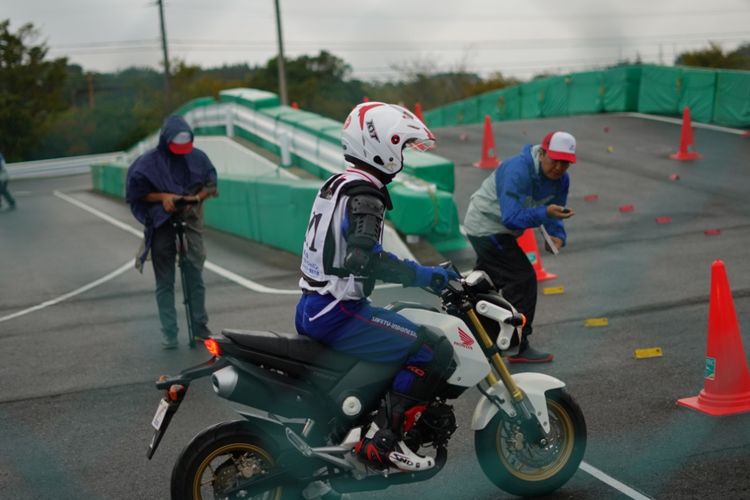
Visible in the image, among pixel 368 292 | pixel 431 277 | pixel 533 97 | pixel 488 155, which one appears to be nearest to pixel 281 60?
pixel 533 97

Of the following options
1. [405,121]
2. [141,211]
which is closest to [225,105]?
[141,211]

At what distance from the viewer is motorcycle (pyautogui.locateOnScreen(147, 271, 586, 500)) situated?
4.68 meters

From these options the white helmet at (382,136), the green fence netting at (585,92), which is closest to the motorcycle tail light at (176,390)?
the white helmet at (382,136)

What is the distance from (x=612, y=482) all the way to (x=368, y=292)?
1711 mm

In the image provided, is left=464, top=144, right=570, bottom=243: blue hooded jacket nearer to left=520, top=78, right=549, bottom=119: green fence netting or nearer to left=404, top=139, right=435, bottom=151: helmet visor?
left=404, top=139, right=435, bottom=151: helmet visor

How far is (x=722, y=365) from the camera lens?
6520mm

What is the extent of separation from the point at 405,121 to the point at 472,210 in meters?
3.19

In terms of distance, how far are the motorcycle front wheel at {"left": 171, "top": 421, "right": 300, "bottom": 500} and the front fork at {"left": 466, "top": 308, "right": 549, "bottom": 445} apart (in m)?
1.15

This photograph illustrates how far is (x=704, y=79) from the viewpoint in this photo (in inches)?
941

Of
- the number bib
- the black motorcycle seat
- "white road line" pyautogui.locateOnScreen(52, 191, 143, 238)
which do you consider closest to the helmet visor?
the number bib

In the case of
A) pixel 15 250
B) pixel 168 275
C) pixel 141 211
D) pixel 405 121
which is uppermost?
pixel 405 121

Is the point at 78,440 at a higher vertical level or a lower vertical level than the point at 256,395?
lower

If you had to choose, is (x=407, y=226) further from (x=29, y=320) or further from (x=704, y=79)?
(x=704, y=79)

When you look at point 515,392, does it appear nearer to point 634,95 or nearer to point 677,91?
point 677,91
